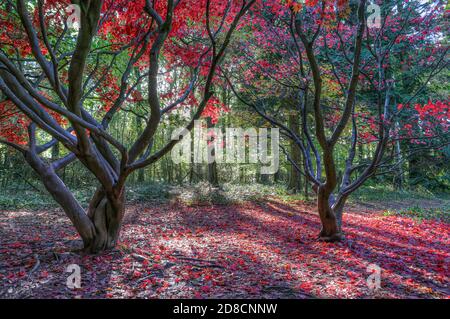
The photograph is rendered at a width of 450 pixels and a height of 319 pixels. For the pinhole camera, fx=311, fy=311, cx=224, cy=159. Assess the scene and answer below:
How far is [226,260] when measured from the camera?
4250mm

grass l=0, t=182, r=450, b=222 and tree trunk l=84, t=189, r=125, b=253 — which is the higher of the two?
tree trunk l=84, t=189, r=125, b=253

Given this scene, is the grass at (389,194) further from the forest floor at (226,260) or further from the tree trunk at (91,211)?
the tree trunk at (91,211)

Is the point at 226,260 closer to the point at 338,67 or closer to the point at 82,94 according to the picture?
the point at 82,94

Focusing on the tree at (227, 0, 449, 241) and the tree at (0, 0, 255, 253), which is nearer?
the tree at (0, 0, 255, 253)

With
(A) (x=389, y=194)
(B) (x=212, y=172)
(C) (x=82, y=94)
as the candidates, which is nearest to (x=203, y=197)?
(B) (x=212, y=172)

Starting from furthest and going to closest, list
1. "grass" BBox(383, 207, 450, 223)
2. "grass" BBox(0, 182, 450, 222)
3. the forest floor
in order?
"grass" BBox(0, 182, 450, 222)
"grass" BBox(383, 207, 450, 223)
the forest floor

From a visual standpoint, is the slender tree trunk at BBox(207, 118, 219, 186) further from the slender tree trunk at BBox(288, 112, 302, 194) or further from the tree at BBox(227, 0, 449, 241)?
the tree at BBox(227, 0, 449, 241)

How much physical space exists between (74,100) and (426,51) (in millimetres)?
7773

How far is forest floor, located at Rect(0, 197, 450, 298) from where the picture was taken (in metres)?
3.07

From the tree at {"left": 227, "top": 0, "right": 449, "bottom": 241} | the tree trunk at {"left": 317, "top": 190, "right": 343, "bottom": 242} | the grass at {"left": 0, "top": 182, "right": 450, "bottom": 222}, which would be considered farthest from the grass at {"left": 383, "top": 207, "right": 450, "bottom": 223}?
the tree trunk at {"left": 317, "top": 190, "right": 343, "bottom": 242}

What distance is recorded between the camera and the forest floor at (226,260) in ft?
10.1

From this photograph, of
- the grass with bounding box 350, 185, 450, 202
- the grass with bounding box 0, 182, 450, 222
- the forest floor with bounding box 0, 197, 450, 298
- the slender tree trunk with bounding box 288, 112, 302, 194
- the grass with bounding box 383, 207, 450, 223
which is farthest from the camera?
the grass with bounding box 350, 185, 450, 202

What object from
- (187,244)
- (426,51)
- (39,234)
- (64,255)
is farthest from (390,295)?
(426,51)
